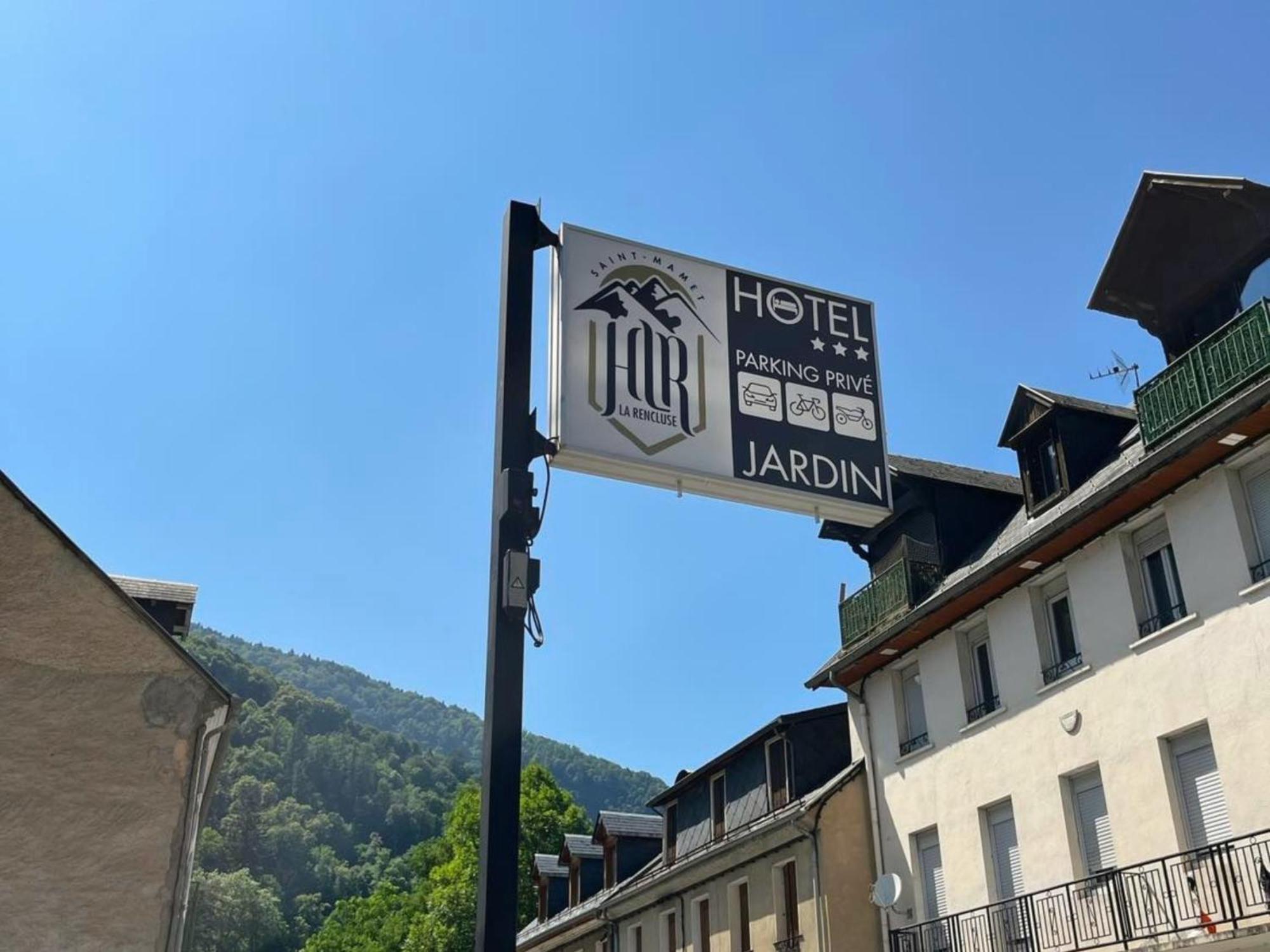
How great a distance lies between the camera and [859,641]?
2412 centimetres

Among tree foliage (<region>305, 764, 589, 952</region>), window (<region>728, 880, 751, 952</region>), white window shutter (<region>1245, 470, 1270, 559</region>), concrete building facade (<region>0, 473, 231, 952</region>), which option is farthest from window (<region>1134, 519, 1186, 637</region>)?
tree foliage (<region>305, 764, 589, 952</region>)

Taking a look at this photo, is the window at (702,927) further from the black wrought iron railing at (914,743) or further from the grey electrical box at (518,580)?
the grey electrical box at (518,580)

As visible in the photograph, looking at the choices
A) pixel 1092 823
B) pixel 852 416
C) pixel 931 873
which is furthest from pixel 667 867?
pixel 852 416

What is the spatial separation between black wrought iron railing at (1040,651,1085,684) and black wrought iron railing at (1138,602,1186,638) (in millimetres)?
1234

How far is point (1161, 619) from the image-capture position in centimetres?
1734

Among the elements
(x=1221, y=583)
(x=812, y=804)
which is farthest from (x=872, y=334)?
(x=812, y=804)

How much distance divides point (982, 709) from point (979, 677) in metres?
0.60

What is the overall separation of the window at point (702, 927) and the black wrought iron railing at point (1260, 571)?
1533 centimetres

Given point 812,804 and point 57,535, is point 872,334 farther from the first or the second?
point 812,804

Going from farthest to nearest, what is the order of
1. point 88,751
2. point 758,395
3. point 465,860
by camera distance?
point 465,860
point 88,751
point 758,395

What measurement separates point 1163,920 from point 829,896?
301 inches

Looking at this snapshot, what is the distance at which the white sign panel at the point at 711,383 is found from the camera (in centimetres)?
682

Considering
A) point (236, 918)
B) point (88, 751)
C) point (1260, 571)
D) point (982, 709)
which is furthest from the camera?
point (236, 918)

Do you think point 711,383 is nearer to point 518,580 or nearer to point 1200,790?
point 518,580
